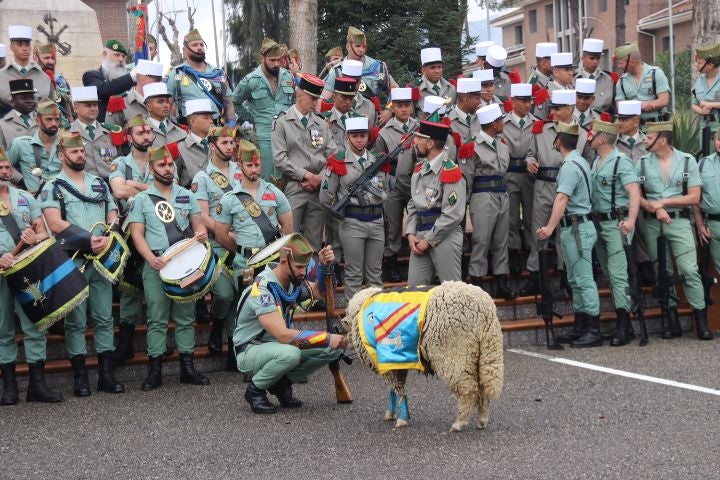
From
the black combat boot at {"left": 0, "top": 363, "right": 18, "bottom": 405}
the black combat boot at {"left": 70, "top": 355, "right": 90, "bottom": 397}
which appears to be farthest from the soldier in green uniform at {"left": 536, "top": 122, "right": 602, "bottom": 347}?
the black combat boot at {"left": 0, "top": 363, "right": 18, "bottom": 405}

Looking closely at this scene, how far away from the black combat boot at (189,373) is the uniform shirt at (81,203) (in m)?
1.38

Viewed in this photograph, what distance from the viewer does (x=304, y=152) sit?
11.2m

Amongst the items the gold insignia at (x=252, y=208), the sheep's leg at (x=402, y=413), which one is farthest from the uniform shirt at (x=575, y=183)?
the sheep's leg at (x=402, y=413)

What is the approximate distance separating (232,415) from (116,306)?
278 cm

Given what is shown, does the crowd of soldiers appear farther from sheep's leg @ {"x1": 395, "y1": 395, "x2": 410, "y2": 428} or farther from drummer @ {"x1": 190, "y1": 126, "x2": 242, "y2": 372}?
sheep's leg @ {"x1": 395, "y1": 395, "x2": 410, "y2": 428}

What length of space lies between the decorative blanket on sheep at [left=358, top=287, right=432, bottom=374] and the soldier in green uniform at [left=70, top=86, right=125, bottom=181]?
13.6ft

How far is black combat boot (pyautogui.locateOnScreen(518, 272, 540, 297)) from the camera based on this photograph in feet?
38.2

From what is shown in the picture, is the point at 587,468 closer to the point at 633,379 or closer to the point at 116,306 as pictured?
the point at 633,379

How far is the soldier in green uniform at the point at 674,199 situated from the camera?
1099 cm

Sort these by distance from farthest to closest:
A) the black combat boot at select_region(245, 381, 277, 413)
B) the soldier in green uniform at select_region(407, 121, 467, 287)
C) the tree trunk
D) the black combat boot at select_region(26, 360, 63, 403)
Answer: the tree trunk < the soldier in green uniform at select_region(407, 121, 467, 287) < the black combat boot at select_region(26, 360, 63, 403) < the black combat boot at select_region(245, 381, 277, 413)

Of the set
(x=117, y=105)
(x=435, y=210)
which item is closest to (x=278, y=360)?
(x=435, y=210)

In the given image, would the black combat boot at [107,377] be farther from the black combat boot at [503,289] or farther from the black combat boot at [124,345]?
the black combat boot at [503,289]

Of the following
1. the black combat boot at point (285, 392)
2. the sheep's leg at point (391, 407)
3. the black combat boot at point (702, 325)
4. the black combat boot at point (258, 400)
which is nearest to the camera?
the sheep's leg at point (391, 407)

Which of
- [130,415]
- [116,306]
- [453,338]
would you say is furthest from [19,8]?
[453,338]
